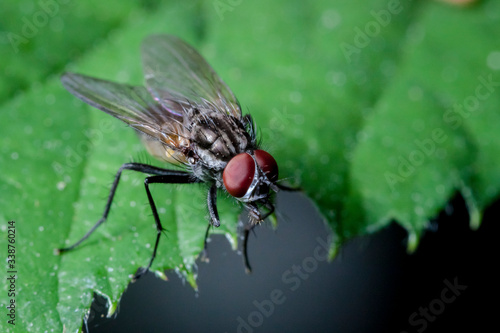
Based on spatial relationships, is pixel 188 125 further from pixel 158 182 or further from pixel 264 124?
pixel 264 124

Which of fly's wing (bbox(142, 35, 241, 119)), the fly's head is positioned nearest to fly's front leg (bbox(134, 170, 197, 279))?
the fly's head

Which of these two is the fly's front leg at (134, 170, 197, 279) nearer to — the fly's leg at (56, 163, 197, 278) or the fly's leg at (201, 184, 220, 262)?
the fly's leg at (56, 163, 197, 278)

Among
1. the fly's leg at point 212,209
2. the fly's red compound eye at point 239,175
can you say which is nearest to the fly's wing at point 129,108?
the fly's leg at point 212,209

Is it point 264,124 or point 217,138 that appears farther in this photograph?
point 264,124

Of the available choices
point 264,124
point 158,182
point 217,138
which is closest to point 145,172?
point 158,182

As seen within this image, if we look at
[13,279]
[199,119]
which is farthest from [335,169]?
[13,279]

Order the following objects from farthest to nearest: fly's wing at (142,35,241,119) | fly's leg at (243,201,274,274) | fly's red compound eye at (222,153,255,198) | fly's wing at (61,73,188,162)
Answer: fly's wing at (142,35,241,119) < fly's wing at (61,73,188,162) < fly's leg at (243,201,274,274) < fly's red compound eye at (222,153,255,198)

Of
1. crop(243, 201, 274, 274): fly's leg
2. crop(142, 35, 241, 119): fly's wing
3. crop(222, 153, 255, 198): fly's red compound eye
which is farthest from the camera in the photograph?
crop(142, 35, 241, 119): fly's wing
